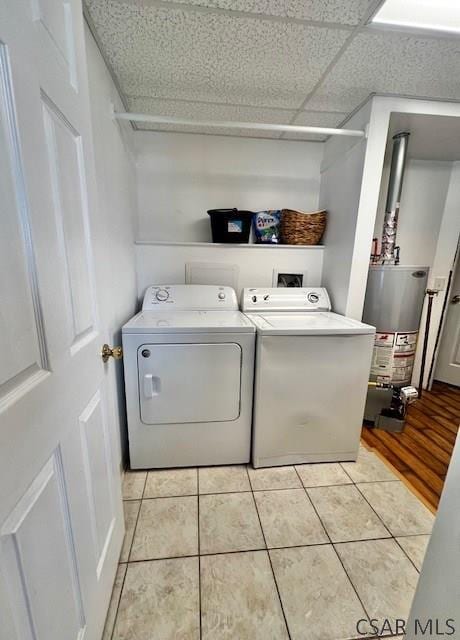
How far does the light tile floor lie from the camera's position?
3.27ft

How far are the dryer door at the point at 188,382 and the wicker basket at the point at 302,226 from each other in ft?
4.04

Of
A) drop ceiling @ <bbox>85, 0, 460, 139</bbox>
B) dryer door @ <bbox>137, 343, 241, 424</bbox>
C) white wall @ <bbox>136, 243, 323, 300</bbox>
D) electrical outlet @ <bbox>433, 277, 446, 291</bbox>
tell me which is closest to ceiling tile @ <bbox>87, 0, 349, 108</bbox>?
drop ceiling @ <bbox>85, 0, 460, 139</bbox>

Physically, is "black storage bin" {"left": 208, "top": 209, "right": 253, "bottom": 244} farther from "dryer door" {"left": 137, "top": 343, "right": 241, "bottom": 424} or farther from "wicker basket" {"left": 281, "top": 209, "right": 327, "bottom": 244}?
"dryer door" {"left": 137, "top": 343, "right": 241, "bottom": 424}

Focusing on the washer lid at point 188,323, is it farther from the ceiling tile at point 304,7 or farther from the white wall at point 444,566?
the ceiling tile at point 304,7

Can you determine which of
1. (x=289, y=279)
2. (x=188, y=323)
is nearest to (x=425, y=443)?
(x=289, y=279)

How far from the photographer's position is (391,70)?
56.9 inches

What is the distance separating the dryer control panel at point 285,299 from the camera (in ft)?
7.08

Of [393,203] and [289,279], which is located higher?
[393,203]

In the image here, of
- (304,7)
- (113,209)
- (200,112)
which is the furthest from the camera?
(200,112)

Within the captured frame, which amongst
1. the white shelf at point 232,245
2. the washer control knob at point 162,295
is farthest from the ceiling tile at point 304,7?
the washer control knob at point 162,295

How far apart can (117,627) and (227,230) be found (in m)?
2.27

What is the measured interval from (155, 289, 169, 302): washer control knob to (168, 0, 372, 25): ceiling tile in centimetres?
154

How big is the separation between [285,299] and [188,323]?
3.10 ft

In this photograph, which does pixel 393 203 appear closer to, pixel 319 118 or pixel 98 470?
pixel 319 118
